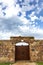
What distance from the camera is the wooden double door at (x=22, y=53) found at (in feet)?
73.8

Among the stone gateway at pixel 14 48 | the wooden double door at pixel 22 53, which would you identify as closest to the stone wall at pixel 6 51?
the stone gateway at pixel 14 48

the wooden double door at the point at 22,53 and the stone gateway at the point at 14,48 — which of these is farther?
the wooden double door at the point at 22,53

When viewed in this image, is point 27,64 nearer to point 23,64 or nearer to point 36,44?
point 23,64

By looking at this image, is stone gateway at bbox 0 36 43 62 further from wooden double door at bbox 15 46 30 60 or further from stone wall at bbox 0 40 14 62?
wooden double door at bbox 15 46 30 60

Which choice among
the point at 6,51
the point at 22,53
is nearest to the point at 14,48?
the point at 6,51

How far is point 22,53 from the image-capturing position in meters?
22.8

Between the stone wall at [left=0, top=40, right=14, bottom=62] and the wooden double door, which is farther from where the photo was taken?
the wooden double door

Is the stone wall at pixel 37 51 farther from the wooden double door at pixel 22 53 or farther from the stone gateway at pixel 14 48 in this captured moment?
the wooden double door at pixel 22 53

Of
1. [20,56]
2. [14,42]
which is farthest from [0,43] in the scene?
[20,56]

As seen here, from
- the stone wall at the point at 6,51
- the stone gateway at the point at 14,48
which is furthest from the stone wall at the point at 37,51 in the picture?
the stone wall at the point at 6,51

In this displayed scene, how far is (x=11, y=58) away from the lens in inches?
792

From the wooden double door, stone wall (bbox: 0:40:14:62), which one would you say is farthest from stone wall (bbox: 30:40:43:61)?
stone wall (bbox: 0:40:14:62)

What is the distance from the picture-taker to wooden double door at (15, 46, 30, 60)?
73.8ft

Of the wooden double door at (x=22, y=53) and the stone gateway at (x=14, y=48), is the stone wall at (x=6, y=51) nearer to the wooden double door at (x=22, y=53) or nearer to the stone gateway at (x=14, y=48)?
the stone gateway at (x=14, y=48)
